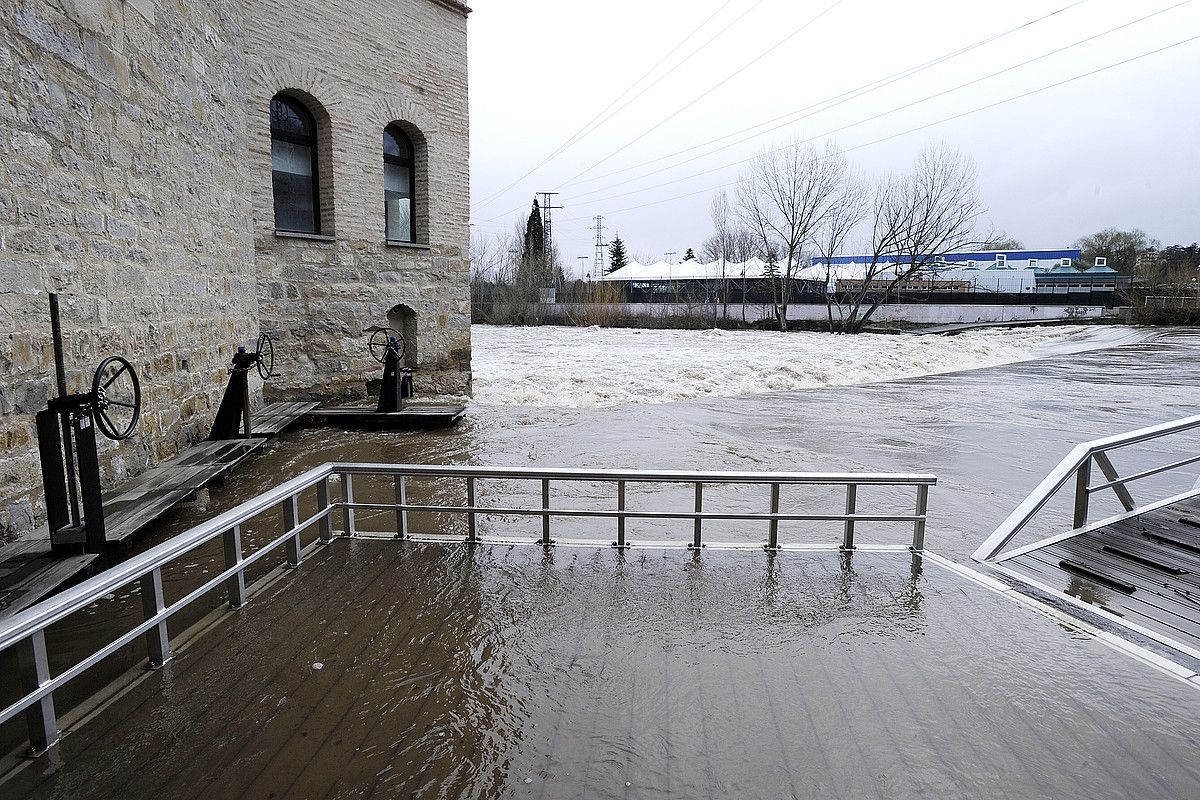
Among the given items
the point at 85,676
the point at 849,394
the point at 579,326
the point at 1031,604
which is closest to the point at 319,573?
the point at 85,676

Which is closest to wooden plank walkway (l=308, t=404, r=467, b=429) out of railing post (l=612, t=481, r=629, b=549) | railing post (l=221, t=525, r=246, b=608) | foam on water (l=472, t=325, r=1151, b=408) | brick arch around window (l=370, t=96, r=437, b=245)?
foam on water (l=472, t=325, r=1151, b=408)

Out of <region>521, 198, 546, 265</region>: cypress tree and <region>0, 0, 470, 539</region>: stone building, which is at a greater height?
<region>521, 198, 546, 265</region>: cypress tree

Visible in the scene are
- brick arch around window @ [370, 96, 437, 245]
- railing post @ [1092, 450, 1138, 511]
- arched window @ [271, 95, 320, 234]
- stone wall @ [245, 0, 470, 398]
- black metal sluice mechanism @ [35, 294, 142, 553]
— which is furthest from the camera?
brick arch around window @ [370, 96, 437, 245]

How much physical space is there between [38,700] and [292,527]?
185 cm

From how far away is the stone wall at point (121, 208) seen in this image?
471 cm

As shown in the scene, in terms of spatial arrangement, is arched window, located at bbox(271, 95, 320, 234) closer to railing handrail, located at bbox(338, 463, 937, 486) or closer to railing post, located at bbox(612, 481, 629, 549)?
railing handrail, located at bbox(338, 463, 937, 486)

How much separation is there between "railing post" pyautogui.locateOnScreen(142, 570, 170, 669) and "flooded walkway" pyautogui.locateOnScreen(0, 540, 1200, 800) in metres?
0.08

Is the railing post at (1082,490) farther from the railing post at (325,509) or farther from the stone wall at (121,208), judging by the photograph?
the stone wall at (121,208)

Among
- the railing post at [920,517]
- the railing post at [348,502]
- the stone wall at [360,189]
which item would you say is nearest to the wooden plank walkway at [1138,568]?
the railing post at [920,517]

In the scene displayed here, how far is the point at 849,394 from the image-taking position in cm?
1677

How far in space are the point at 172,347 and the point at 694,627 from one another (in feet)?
20.2

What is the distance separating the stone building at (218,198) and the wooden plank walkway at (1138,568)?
693cm

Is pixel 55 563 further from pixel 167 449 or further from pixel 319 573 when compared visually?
pixel 167 449

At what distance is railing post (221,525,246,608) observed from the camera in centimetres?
371
